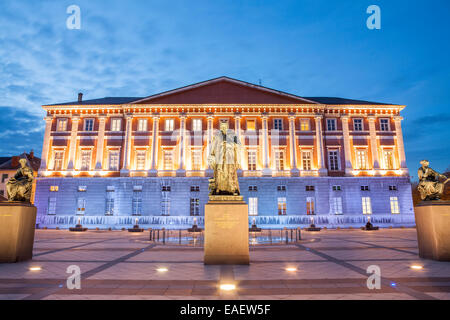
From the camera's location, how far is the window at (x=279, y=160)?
33562 millimetres

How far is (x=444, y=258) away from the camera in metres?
9.61

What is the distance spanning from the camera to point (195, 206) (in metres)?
32.0

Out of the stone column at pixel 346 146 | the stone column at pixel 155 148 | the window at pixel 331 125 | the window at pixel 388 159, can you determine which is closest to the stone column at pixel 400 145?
the window at pixel 388 159

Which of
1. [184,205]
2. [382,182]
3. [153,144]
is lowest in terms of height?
[184,205]

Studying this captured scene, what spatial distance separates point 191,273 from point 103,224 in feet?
90.5

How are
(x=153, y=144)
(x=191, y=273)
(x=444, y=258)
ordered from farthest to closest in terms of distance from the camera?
1. (x=153, y=144)
2. (x=444, y=258)
3. (x=191, y=273)

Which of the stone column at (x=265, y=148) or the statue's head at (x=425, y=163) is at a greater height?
the stone column at (x=265, y=148)

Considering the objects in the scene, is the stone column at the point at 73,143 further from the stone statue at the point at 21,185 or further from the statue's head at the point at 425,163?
the statue's head at the point at 425,163

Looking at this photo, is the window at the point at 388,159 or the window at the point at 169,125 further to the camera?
the window at the point at 169,125

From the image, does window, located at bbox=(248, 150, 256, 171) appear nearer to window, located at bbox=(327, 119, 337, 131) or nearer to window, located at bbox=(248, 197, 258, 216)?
window, located at bbox=(248, 197, 258, 216)

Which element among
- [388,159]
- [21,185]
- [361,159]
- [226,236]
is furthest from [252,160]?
[21,185]

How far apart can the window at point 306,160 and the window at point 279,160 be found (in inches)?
106
